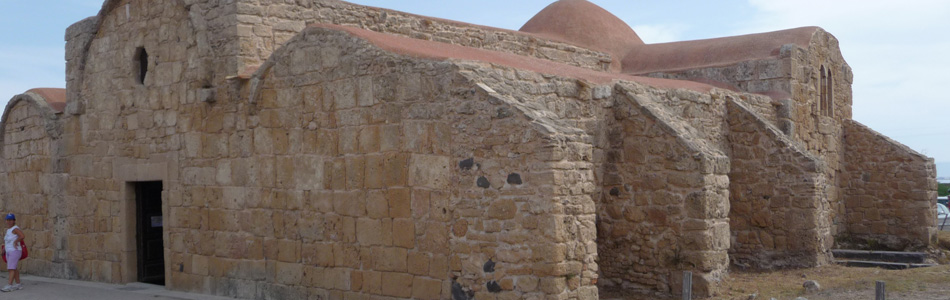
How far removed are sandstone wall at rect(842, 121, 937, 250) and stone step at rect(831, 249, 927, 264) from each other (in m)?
0.79

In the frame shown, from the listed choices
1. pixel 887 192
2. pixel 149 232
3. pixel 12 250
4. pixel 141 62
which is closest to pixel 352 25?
pixel 141 62

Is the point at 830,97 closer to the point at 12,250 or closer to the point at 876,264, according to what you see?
the point at 876,264

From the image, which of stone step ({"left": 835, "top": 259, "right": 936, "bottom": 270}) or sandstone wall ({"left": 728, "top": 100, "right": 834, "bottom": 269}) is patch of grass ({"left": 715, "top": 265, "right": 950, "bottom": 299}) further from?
stone step ({"left": 835, "top": 259, "right": 936, "bottom": 270})

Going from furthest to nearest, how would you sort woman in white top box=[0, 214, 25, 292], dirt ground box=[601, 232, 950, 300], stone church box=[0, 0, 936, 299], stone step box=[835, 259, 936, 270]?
1. stone step box=[835, 259, 936, 270]
2. woman in white top box=[0, 214, 25, 292]
3. dirt ground box=[601, 232, 950, 300]
4. stone church box=[0, 0, 936, 299]

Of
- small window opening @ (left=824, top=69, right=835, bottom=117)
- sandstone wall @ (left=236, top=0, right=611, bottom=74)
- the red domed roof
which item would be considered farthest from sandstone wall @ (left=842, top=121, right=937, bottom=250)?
sandstone wall @ (left=236, top=0, right=611, bottom=74)

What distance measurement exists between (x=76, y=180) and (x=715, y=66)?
866 cm

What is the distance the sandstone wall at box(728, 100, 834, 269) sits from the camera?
9.77 meters

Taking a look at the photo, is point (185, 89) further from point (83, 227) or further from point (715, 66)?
point (715, 66)

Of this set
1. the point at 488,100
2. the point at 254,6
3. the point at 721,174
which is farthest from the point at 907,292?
the point at 254,6

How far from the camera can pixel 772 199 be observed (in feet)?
32.6

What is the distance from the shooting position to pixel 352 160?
25.3 feet

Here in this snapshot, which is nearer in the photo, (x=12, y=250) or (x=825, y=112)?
(x=12, y=250)

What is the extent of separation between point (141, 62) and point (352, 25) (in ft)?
8.45

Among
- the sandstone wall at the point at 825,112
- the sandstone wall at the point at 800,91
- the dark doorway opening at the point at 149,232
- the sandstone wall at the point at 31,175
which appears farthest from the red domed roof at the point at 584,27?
the sandstone wall at the point at 31,175
